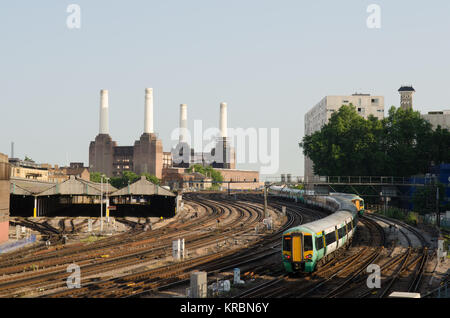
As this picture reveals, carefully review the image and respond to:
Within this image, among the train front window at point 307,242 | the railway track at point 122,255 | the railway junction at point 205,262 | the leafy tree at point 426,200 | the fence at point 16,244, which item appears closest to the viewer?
the railway junction at point 205,262

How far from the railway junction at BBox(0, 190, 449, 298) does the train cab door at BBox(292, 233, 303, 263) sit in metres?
1.37

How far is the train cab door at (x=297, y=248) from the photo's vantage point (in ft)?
109

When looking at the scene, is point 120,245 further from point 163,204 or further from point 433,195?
point 433,195

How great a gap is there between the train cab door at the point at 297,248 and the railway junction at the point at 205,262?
53.8 inches

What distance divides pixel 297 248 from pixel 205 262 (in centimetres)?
960

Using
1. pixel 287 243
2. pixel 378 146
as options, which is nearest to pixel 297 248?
pixel 287 243

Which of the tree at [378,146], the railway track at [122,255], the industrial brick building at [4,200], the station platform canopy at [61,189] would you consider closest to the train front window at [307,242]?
the railway track at [122,255]

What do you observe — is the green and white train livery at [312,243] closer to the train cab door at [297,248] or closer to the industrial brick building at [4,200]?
the train cab door at [297,248]

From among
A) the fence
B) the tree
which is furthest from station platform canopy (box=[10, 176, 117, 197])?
the tree

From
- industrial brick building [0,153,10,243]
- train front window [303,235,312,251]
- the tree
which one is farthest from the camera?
the tree

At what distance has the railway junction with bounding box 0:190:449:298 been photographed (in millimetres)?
30938

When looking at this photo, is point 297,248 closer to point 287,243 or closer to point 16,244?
point 287,243

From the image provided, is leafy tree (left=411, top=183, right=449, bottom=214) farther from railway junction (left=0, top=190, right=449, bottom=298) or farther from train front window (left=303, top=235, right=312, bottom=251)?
train front window (left=303, top=235, right=312, bottom=251)
